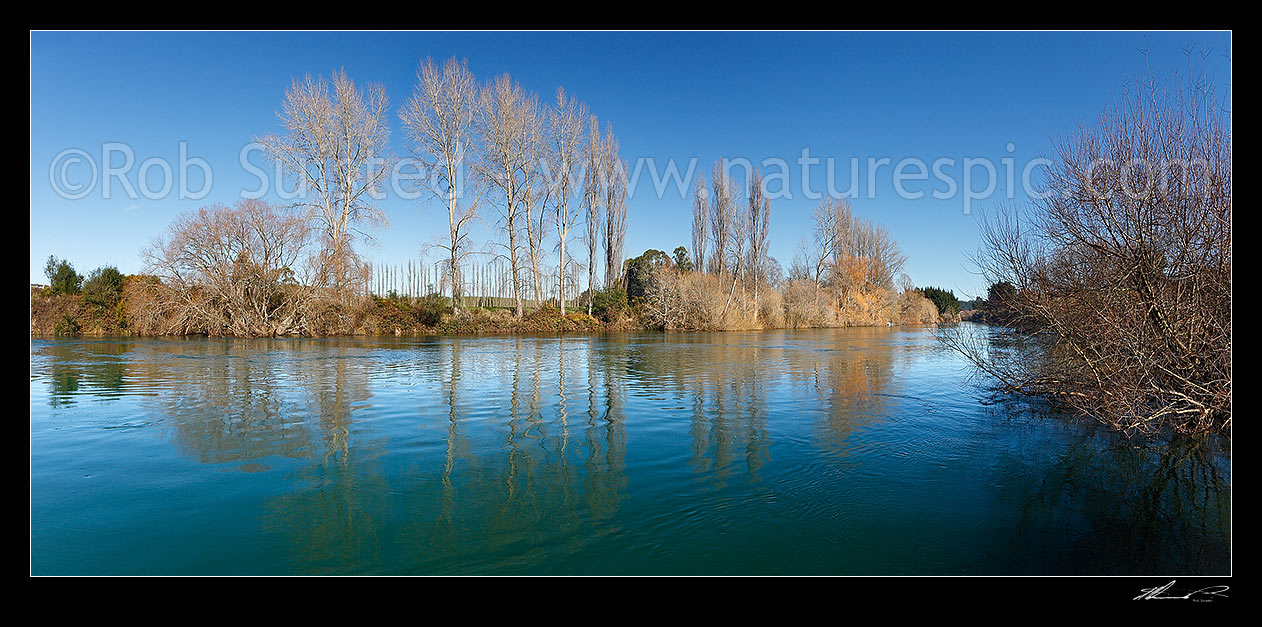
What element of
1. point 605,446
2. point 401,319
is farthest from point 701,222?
point 605,446

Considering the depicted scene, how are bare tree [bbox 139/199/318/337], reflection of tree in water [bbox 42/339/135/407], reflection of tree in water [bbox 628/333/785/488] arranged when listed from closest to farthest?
reflection of tree in water [bbox 628/333/785/488]
reflection of tree in water [bbox 42/339/135/407]
bare tree [bbox 139/199/318/337]

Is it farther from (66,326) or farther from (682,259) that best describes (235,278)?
(682,259)

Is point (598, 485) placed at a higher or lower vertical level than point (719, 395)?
lower

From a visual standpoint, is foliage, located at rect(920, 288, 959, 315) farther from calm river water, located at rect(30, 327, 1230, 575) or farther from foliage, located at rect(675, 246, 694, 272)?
calm river water, located at rect(30, 327, 1230, 575)

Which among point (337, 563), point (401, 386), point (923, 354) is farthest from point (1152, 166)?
point (923, 354)

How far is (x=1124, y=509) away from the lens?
4793 mm

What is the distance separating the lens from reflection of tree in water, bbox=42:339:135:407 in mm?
9727

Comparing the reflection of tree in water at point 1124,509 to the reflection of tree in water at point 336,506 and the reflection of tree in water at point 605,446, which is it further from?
the reflection of tree in water at point 336,506
